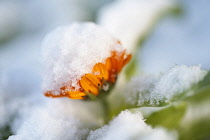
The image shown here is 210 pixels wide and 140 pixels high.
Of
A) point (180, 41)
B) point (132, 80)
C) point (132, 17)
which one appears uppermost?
point (132, 17)

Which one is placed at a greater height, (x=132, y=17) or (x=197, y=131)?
(x=132, y=17)

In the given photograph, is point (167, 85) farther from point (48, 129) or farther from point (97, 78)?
point (48, 129)

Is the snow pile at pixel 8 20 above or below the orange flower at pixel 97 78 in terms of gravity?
above

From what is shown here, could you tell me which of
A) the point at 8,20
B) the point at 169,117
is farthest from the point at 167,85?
the point at 8,20

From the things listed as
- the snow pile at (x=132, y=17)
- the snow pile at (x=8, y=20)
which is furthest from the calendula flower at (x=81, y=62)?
the snow pile at (x=8, y=20)

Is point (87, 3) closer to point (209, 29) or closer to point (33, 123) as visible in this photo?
point (209, 29)

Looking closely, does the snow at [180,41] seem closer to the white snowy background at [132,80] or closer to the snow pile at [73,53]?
the white snowy background at [132,80]

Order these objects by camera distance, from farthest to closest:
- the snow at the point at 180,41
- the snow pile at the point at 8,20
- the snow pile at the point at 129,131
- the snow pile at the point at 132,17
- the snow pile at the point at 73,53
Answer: the snow pile at the point at 8,20, the snow pile at the point at 132,17, the snow at the point at 180,41, the snow pile at the point at 73,53, the snow pile at the point at 129,131
